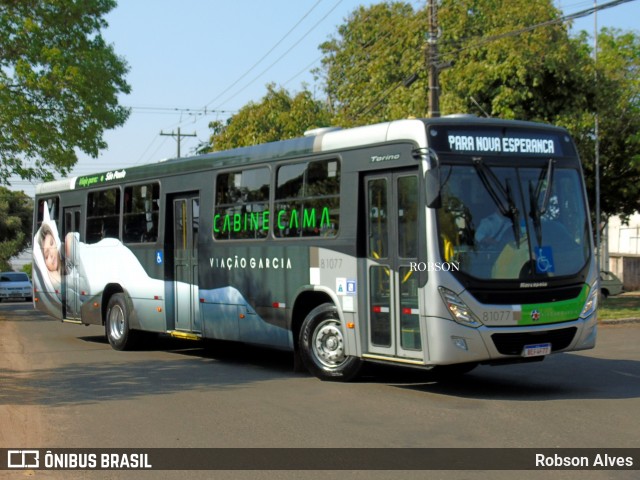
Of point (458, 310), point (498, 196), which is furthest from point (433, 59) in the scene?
point (458, 310)

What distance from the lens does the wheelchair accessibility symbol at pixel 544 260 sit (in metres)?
10.5

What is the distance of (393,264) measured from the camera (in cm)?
1075

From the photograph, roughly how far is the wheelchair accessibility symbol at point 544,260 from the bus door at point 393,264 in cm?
142

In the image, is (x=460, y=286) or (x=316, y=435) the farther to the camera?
(x=460, y=286)

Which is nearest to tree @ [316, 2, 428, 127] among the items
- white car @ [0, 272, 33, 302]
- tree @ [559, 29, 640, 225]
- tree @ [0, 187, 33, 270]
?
tree @ [559, 29, 640, 225]

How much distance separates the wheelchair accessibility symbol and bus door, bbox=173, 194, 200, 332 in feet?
20.5

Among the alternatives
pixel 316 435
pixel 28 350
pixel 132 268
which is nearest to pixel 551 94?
pixel 132 268

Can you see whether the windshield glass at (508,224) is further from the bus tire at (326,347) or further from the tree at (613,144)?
the tree at (613,144)

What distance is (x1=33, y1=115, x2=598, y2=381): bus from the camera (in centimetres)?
1018

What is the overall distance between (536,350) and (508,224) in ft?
4.83

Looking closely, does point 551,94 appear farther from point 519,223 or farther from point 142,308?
point 519,223

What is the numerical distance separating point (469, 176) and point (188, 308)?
632 cm

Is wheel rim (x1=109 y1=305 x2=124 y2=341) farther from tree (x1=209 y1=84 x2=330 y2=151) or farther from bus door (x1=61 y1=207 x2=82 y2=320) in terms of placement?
tree (x1=209 y1=84 x2=330 y2=151)

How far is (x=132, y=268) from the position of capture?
1652cm
